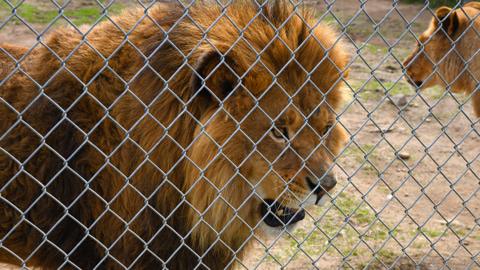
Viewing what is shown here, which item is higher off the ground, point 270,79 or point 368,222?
point 270,79

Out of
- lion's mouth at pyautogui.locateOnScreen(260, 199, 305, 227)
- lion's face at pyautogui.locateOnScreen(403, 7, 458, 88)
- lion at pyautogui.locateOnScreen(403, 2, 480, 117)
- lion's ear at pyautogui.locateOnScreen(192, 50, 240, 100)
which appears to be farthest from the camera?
lion's face at pyautogui.locateOnScreen(403, 7, 458, 88)

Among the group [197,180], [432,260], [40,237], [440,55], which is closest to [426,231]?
[432,260]

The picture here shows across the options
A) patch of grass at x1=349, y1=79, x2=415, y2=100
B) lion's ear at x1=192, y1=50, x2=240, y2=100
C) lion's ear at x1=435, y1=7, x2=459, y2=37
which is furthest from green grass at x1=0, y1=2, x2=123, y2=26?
lion's ear at x1=192, y1=50, x2=240, y2=100

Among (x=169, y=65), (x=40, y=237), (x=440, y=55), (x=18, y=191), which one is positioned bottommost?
(x=440, y=55)

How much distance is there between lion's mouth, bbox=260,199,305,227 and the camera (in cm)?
301

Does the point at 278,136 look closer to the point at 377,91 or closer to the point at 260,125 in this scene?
the point at 260,125

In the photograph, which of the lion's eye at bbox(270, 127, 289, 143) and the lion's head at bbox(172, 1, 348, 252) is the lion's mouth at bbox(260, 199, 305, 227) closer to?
the lion's head at bbox(172, 1, 348, 252)

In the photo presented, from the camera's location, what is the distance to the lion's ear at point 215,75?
2.59 metres

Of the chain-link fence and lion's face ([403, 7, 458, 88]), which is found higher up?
the chain-link fence

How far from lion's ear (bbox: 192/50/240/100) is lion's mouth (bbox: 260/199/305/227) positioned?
60cm

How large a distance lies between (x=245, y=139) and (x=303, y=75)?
16.8 inches

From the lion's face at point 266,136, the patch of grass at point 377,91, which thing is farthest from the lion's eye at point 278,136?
the patch of grass at point 377,91

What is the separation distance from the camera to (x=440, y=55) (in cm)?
562

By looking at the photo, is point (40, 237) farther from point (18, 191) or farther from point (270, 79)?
point (270, 79)
